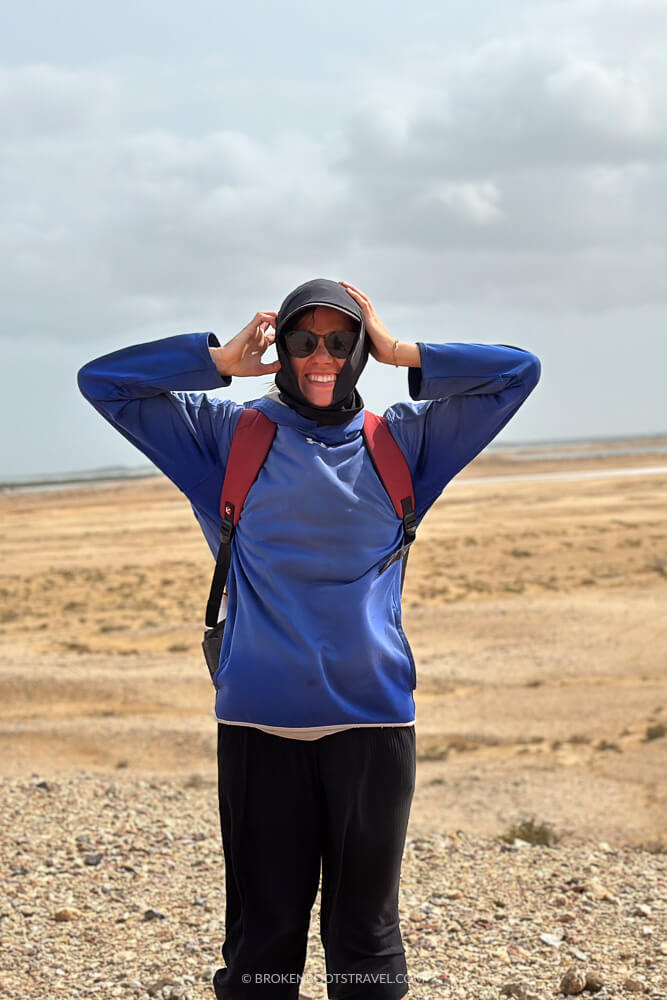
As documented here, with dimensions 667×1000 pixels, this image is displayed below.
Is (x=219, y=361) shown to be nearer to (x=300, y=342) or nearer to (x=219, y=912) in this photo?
(x=300, y=342)

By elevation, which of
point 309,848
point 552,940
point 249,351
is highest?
point 249,351

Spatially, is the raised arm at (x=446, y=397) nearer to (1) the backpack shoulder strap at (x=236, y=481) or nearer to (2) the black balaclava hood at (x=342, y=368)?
(2) the black balaclava hood at (x=342, y=368)

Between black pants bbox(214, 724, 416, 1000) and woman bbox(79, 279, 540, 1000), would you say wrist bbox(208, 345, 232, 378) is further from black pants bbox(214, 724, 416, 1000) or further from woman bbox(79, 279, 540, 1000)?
black pants bbox(214, 724, 416, 1000)

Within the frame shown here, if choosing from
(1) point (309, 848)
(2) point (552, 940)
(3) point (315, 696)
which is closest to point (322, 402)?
(3) point (315, 696)

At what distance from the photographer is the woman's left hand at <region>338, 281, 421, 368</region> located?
10.8ft

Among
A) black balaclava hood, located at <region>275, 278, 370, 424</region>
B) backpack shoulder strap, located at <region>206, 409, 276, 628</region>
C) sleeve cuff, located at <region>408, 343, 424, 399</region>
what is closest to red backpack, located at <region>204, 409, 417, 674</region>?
backpack shoulder strap, located at <region>206, 409, 276, 628</region>

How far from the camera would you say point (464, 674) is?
48.0 ft

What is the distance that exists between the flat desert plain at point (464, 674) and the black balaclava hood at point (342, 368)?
18.6 ft

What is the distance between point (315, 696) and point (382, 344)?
43.9 inches

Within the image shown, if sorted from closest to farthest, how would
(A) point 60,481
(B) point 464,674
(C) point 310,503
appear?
(C) point 310,503 < (B) point 464,674 < (A) point 60,481

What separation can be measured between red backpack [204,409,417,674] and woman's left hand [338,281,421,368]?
251mm

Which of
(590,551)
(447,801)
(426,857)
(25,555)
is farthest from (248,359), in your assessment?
(25,555)

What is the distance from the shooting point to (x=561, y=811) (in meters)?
9.10

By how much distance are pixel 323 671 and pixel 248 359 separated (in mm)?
1077
